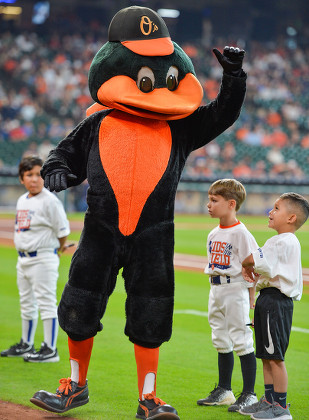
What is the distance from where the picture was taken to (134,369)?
5.09 meters

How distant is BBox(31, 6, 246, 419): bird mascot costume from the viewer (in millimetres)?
3773

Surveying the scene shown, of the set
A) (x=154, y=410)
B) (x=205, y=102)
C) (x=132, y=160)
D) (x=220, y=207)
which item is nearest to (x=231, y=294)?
(x=220, y=207)

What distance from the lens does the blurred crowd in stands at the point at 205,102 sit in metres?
21.9

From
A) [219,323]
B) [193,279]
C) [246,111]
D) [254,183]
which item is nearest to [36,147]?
[254,183]

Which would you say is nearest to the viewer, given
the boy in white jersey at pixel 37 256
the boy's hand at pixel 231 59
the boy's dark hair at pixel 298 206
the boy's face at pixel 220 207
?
the boy's hand at pixel 231 59

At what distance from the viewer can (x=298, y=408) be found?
164 inches

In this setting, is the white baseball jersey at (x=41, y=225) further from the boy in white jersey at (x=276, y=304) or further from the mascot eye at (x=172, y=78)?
the boy in white jersey at (x=276, y=304)

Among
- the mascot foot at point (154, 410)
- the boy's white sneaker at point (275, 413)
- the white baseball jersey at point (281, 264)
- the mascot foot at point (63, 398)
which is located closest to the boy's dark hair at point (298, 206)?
the white baseball jersey at point (281, 264)

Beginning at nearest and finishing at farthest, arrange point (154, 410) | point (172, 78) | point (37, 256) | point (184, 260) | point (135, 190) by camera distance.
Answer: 1. point (154, 410)
2. point (135, 190)
3. point (172, 78)
4. point (37, 256)
5. point (184, 260)

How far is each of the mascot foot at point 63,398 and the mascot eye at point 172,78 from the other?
1783mm

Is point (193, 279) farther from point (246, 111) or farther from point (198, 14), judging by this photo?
point (198, 14)

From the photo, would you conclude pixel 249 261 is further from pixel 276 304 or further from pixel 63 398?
pixel 63 398

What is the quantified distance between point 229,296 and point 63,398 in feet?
3.75

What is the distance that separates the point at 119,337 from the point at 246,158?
60.2 feet
